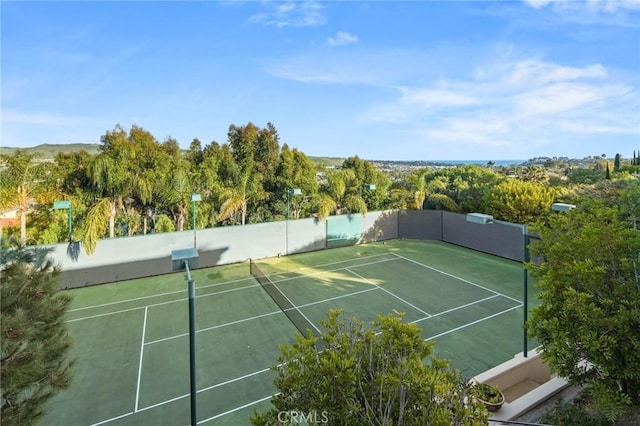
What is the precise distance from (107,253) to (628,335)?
13.2 metres

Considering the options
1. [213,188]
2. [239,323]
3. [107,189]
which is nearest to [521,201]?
[239,323]

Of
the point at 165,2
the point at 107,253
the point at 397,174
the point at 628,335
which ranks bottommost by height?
the point at 107,253

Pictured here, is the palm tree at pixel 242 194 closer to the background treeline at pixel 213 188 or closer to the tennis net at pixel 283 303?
the background treeline at pixel 213 188

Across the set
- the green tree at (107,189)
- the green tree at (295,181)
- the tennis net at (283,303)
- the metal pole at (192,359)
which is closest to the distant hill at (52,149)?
the green tree at (107,189)

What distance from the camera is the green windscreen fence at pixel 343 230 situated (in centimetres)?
1576

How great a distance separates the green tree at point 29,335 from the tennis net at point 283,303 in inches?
166

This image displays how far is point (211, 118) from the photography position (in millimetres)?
16406

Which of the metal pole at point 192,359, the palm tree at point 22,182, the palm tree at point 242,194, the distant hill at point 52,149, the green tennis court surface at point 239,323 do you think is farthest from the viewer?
the palm tree at point 242,194

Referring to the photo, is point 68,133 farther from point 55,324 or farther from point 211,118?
point 55,324

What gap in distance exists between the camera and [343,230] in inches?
631

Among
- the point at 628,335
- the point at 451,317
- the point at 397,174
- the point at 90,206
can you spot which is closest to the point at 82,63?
the point at 90,206

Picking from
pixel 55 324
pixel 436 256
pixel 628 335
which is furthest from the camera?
pixel 436 256

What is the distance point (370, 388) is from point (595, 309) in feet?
7.30

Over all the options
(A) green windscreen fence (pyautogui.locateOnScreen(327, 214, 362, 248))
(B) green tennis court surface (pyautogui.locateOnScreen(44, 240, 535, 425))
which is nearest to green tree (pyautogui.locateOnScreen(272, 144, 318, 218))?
(A) green windscreen fence (pyautogui.locateOnScreen(327, 214, 362, 248))
